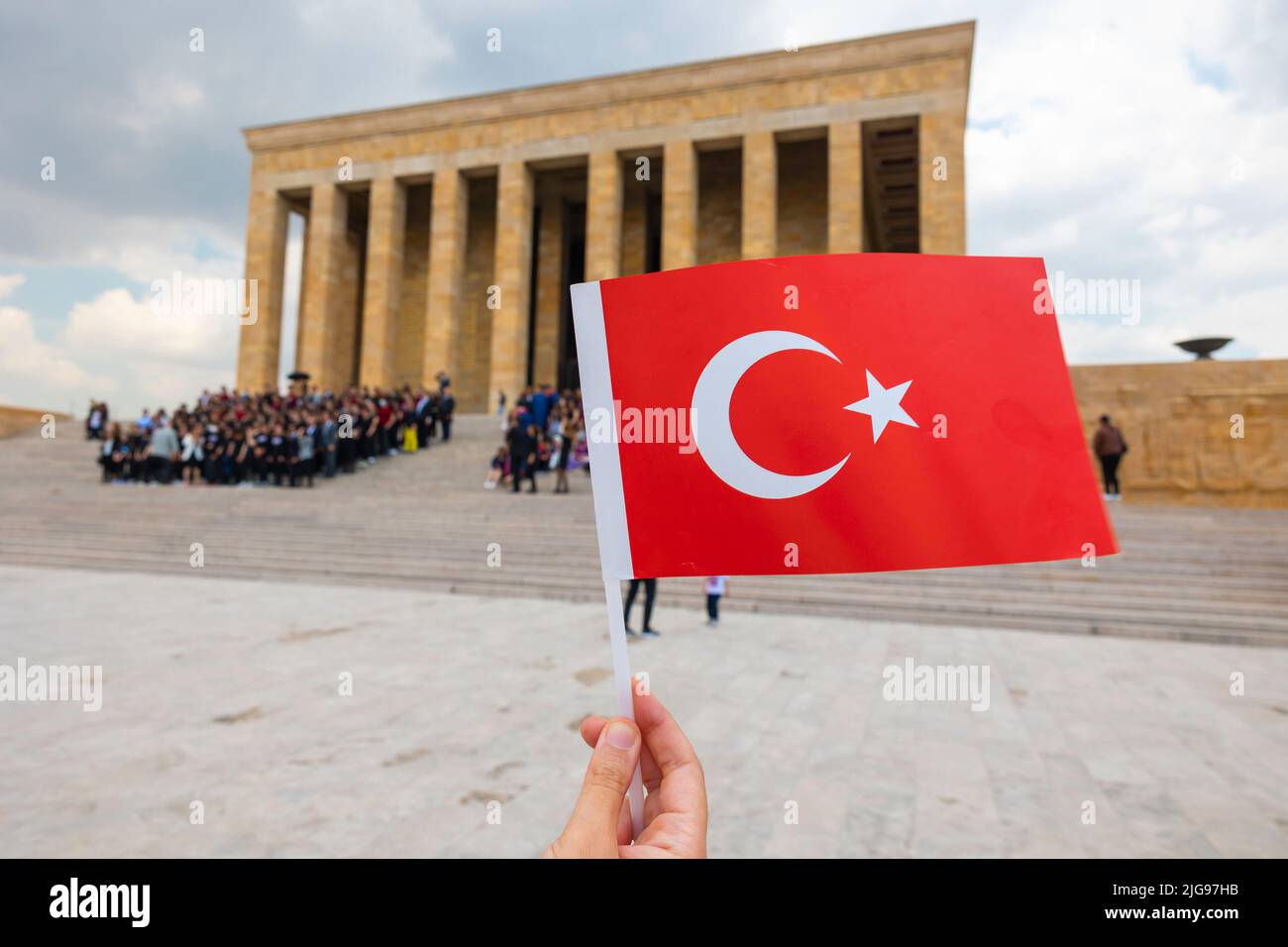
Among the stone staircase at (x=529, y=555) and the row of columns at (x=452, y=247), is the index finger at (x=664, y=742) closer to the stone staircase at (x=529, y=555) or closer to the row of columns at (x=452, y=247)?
the stone staircase at (x=529, y=555)

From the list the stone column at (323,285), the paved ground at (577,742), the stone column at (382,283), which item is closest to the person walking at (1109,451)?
the paved ground at (577,742)

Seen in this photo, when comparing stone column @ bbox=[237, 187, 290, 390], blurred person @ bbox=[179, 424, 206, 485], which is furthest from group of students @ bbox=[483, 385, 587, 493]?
stone column @ bbox=[237, 187, 290, 390]

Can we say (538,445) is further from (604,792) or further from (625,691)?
(604,792)

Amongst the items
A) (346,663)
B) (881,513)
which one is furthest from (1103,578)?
(881,513)

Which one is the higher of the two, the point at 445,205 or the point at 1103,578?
the point at 445,205

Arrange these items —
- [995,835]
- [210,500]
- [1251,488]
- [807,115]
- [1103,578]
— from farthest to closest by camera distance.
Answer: [807,115]
[210,500]
[1251,488]
[1103,578]
[995,835]

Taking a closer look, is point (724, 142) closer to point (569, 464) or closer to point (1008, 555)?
point (569, 464)

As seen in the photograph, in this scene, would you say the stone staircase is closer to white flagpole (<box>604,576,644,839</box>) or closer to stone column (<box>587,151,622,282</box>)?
white flagpole (<box>604,576,644,839</box>)
